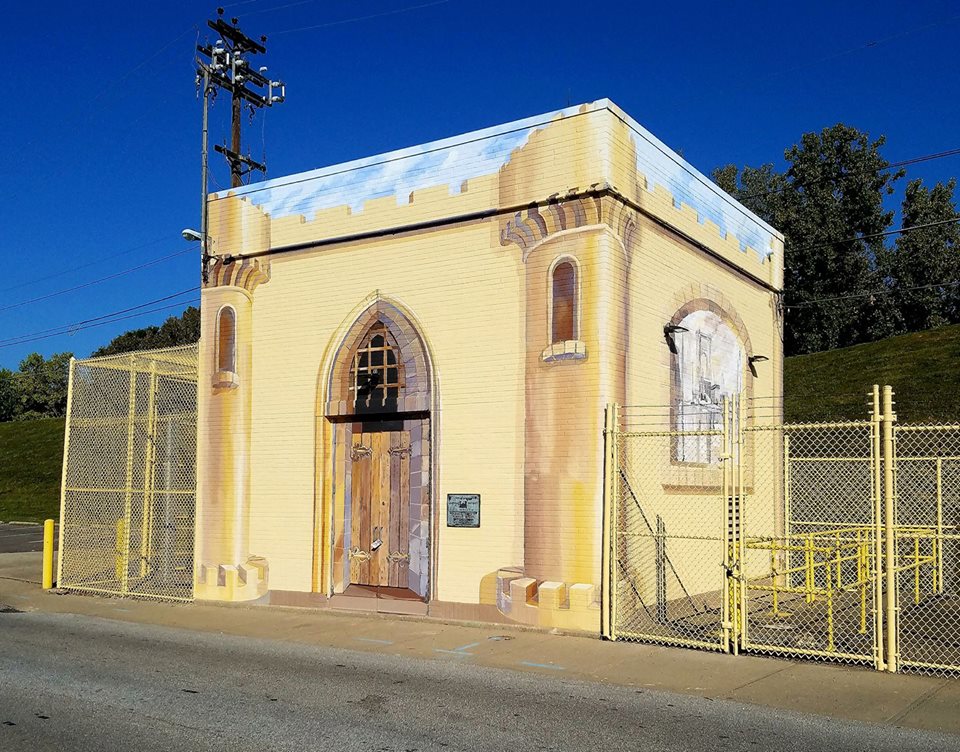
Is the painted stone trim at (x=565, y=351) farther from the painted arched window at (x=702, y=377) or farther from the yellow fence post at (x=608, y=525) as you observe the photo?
the painted arched window at (x=702, y=377)

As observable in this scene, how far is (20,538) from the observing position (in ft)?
97.0

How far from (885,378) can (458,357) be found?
832 inches

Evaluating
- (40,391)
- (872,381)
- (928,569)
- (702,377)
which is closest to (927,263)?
(872,381)

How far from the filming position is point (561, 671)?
32.6 feet

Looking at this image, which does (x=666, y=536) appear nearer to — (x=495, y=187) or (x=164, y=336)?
(x=495, y=187)

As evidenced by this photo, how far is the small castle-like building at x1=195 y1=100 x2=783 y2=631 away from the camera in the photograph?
41.2 feet

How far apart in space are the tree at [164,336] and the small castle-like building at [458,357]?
191 ft

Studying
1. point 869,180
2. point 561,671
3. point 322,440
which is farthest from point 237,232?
point 869,180

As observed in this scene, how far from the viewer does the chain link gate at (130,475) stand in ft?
53.9

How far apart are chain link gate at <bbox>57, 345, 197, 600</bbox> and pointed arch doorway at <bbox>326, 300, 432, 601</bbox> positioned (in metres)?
3.22

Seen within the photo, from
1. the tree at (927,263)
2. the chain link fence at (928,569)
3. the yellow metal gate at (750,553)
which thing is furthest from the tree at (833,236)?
the yellow metal gate at (750,553)

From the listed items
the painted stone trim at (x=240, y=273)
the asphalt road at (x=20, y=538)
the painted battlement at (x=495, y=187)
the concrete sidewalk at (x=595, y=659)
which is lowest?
the asphalt road at (x=20, y=538)

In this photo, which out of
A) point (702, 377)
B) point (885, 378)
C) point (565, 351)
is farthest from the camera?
point (885, 378)

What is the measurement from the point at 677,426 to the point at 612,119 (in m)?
4.37
